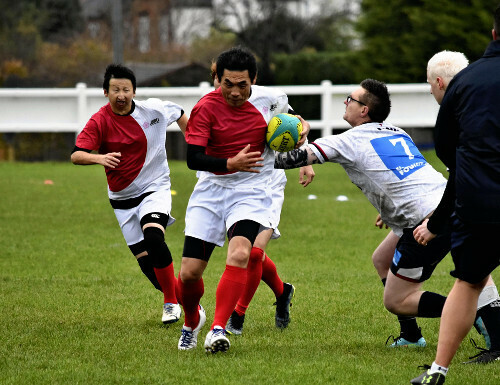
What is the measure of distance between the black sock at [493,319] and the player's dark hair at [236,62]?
2.11m

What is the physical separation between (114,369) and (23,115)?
19.0 metres

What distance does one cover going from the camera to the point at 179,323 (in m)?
6.89

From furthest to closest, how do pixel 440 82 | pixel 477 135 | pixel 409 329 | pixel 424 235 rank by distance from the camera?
pixel 409 329, pixel 440 82, pixel 424 235, pixel 477 135

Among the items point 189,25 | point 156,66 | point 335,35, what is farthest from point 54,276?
point 335,35

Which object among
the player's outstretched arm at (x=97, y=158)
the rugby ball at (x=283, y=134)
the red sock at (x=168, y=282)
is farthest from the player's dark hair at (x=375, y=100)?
the red sock at (x=168, y=282)

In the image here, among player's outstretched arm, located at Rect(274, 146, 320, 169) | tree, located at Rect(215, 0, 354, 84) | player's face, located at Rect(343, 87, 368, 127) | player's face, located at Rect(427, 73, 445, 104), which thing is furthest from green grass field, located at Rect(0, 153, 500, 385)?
tree, located at Rect(215, 0, 354, 84)

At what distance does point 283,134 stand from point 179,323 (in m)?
1.90

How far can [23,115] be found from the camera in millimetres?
23391

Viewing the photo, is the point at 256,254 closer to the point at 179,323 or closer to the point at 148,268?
the point at 179,323

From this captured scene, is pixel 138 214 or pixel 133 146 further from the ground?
pixel 133 146

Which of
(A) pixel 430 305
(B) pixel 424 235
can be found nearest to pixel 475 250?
(B) pixel 424 235

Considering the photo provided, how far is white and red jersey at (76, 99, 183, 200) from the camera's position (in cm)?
718

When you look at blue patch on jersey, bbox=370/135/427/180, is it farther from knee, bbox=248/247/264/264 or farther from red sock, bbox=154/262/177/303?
red sock, bbox=154/262/177/303

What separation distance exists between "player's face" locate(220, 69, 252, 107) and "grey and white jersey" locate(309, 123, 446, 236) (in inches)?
24.6
